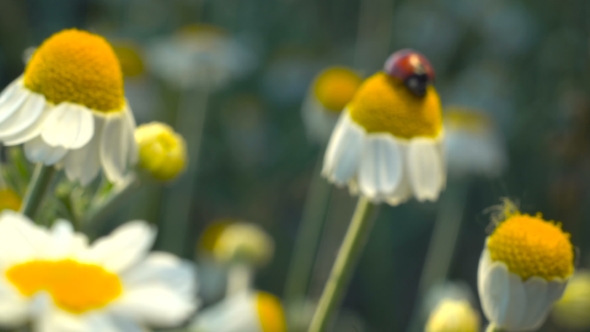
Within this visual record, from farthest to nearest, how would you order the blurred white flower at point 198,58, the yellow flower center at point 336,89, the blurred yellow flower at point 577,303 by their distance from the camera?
the blurred white flower at point 198,58, the yellow flower center at point 336,89, the blurred yellow flower at point 577,303

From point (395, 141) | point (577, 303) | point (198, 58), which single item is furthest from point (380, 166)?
point (198, 58)

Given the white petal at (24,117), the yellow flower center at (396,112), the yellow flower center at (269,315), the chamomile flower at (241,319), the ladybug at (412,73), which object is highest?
the ladybug at (412,73)

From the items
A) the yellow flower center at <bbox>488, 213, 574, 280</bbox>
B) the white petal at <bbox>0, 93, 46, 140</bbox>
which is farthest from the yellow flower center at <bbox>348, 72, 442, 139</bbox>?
the white petal at <bbox>0, 93, 46, 140</bbox>

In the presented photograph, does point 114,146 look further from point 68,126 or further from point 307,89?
point 307,89

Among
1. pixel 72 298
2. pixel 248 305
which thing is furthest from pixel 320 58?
pixel 72 298

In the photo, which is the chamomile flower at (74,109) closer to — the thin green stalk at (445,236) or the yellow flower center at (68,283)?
the yellow flower center at (68,283)

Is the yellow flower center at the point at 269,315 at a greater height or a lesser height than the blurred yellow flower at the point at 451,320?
lesser

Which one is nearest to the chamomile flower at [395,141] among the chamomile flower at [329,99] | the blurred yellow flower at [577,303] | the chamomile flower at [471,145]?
the blurred yellow flower at [577,303]

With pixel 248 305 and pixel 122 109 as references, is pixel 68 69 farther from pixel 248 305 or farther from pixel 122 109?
pixel 248 305
